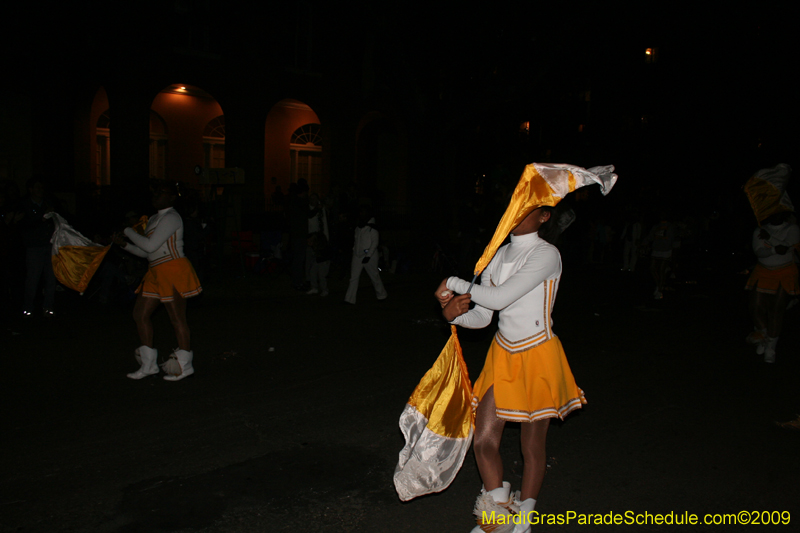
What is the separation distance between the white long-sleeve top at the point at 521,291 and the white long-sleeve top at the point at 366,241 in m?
6.99

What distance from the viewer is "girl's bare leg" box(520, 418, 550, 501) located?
3082mm

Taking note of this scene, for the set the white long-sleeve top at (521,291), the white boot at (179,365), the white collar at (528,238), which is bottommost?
the white boot at (179,365)

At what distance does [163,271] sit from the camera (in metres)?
5.52

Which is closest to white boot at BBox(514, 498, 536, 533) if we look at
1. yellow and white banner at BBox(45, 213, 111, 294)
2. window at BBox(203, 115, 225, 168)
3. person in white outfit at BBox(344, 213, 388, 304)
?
yellow and white banner at BBox(45, 213, 111, 294)

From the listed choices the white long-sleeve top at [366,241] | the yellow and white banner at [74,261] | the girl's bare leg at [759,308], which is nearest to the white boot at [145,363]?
the yellow and white banner at [74,261]

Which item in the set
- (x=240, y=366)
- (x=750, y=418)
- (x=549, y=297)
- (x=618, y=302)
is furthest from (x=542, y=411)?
(x=618, y=302)

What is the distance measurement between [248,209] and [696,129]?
19.1 metres

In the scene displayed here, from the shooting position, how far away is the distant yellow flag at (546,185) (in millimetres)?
2932

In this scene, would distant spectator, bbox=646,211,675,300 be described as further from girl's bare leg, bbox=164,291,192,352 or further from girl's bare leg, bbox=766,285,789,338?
girl's bare leg, bbox=164,291,192,352

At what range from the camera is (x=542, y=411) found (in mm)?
3037

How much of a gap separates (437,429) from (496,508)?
48 centimetres

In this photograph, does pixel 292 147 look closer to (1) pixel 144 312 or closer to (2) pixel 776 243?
(1) pixel 144 312

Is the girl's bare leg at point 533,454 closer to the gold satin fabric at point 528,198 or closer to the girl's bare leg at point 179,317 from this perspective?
the gold satin fabric at point 528,198

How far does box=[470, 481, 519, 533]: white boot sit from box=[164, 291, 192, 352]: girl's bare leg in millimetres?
3579
